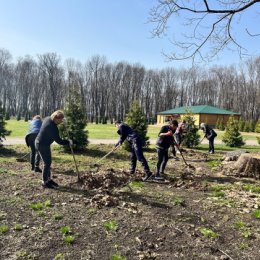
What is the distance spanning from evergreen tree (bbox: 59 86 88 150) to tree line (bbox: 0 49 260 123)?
55260 millimetres

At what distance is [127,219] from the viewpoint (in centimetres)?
600

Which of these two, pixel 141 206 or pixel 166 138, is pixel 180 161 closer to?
pixel 166 138

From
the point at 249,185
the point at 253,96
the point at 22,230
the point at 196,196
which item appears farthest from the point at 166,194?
the point at 253,96

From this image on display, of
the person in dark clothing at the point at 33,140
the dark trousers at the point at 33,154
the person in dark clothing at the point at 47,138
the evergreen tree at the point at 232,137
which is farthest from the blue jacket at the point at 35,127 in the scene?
the evergreen tree at the point at 232,137

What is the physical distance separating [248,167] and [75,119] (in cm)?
819

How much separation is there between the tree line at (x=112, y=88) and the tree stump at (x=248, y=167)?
60964 millimetres

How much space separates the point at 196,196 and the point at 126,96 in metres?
70.2

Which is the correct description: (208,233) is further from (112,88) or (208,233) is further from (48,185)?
(112,88)

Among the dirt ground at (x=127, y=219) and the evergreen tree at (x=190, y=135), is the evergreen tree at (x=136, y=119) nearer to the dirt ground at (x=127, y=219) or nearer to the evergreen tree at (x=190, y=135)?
the evergreen tree at (x=190, y=135)

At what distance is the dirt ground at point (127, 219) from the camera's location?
15.8ft

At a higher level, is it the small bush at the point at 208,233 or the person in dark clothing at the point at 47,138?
the person in dark clothing at the point at 47,138

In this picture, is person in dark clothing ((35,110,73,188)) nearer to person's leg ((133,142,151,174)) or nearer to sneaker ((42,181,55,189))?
sneaker ((42,181,55,189))

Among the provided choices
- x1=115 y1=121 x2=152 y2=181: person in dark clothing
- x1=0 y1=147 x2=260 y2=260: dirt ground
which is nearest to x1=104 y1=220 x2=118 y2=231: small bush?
x1=0 y1=147 x2=260 y2=260: dirt ground

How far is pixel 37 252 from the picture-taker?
15.4ft
